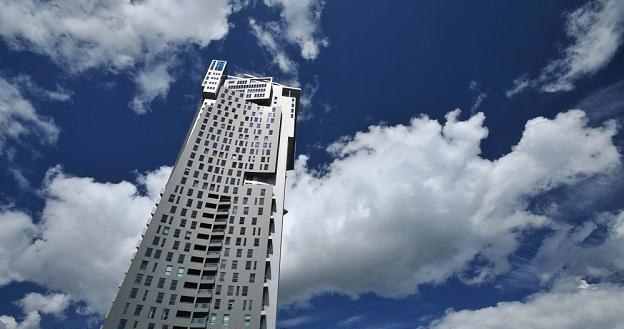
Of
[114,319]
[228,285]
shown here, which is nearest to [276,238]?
[228,285]

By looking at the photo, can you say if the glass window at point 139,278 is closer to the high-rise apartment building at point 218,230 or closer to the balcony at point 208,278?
the high-rise apartment building at point 218,230

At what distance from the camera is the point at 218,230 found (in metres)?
88.0

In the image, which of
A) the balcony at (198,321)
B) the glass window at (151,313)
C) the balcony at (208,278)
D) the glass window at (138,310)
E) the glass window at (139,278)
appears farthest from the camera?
the balcony at (208,278)

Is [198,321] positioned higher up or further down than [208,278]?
further down

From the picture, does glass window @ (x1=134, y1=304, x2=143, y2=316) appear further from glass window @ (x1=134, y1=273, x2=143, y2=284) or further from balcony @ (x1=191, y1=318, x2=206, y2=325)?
balcony @ (x1=191, y1=318, x2=206, y2=325)

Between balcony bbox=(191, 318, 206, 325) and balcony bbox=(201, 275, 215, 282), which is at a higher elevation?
balcony bbox=(201, 275, 215, 282)

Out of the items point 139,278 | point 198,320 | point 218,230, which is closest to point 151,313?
point 139,278

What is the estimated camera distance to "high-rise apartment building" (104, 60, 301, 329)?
73000 mm

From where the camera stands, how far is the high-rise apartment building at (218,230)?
73.0m

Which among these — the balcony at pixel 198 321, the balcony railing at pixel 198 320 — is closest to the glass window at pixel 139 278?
the balcony at pixel 198 321

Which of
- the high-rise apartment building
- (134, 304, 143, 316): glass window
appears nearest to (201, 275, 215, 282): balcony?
the high-rise apartment building

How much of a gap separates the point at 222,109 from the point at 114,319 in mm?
65842

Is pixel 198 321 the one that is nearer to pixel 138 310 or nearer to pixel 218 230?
pixel 138 310

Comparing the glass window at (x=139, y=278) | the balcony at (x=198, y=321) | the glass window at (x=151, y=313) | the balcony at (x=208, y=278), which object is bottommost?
the balcony at (x=198, y=321)
